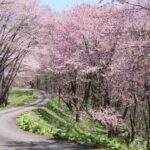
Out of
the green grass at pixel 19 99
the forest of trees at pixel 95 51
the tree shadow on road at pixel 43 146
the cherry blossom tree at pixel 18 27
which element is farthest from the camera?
the green grass at pixel 19 99

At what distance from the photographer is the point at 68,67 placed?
37969 mm

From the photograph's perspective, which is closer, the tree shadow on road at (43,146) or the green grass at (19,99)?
the tree shadow on road at (43,146)

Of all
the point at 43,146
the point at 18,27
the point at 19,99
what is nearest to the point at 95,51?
the point at 43,146

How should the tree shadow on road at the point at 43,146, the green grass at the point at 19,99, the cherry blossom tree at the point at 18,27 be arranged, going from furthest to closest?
1. the green grass at the point at 19,99
2. the cherry blossom tree at the point at 18,27
3. the tree shadow on road at the point at 43,146

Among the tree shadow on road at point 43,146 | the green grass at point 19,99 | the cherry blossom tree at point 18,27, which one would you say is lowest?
the tree shadow on road at point 43,146

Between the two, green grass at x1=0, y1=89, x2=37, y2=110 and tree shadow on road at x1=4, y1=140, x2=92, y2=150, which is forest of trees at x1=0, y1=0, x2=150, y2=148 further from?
tree shadow on road at x1=4, y1=140, x2=92, y2=150

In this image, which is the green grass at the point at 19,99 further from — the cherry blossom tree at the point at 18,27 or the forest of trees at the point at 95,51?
the cherry blossom tree at the point at 18,27

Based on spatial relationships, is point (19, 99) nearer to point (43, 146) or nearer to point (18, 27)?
point (18, 27)

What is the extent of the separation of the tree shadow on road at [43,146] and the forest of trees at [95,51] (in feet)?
12.6

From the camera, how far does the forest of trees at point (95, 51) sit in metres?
19.8

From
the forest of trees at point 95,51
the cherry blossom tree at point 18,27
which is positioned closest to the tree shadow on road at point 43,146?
the forest of trees at point 95,51

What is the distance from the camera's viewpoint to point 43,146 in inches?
620

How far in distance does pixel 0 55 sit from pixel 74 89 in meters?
10.6

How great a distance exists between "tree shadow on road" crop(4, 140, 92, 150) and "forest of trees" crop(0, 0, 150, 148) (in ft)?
12.6
